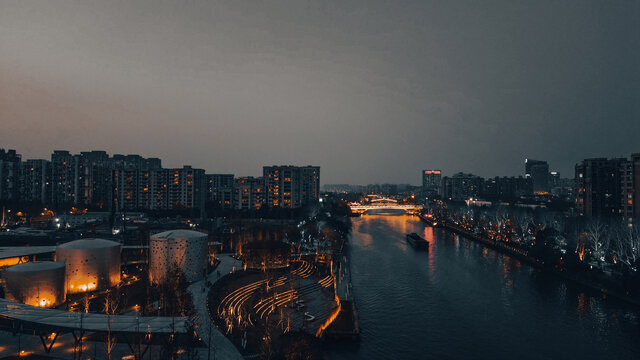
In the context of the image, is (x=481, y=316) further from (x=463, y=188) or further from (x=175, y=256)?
(x=463, y=188)

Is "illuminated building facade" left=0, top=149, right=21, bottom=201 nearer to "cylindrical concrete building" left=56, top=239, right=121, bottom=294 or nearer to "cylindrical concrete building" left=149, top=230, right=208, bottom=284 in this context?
"cylindrical concrete building" left=56, top=239, right=121, bottom=294

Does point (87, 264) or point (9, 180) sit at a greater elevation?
point (9, 180)

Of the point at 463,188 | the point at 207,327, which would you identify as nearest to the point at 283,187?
the point at 207,327

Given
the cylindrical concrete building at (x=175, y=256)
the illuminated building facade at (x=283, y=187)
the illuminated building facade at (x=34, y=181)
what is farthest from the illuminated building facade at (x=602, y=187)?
the illuminated building facade at (x=34, y=181)

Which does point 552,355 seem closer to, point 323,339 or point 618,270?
point 323,339

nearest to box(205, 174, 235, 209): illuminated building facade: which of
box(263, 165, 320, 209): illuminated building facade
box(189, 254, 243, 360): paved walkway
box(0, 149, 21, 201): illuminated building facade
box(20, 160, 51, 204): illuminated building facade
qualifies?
box(263, 165, 320, 209): illuminated building facade

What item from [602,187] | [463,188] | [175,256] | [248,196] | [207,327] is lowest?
[207,327]

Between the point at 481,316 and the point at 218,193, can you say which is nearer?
the point at 481,316

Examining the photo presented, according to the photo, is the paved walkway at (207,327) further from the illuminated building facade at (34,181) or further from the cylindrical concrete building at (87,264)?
the illuminated building facade at (34,181)
